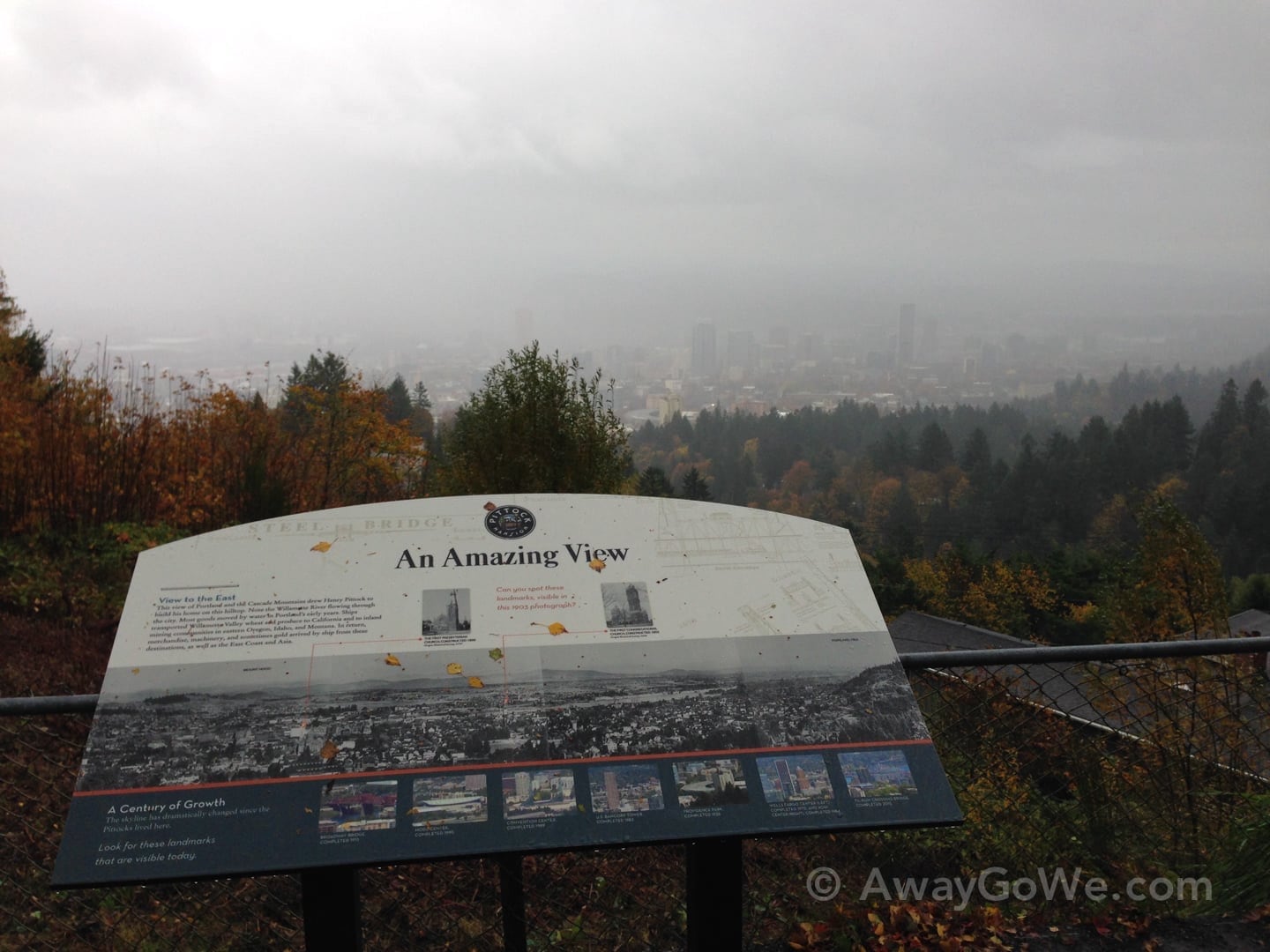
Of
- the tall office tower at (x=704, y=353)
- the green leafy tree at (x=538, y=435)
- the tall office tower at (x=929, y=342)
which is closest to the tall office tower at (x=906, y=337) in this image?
the tall office tower at (x=929, y=342)

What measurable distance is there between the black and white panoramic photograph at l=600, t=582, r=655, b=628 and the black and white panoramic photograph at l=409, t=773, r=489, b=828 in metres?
0.41

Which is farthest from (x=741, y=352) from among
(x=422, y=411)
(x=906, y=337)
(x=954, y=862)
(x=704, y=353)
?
(x=954, y=862)

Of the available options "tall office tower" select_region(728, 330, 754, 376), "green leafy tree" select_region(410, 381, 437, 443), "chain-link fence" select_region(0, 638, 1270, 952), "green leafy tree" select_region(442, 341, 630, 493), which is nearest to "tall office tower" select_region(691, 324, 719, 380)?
"tall office tower" select_region(728, 330, 754, 376)

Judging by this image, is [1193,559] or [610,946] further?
[1193,559]

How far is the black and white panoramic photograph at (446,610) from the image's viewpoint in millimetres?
1759

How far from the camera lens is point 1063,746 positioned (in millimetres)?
2572

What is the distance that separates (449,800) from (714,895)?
1.99 feet

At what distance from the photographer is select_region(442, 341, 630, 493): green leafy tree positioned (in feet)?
43.7

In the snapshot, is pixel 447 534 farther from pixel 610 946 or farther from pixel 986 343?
pixel 986 343

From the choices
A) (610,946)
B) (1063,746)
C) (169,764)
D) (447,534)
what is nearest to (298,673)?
(169,764)

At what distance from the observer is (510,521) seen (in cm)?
200

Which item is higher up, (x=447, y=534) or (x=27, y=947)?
(x=447, y=534)

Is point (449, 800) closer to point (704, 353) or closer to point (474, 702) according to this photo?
point (474, 702)

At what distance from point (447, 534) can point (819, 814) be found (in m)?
0.98
